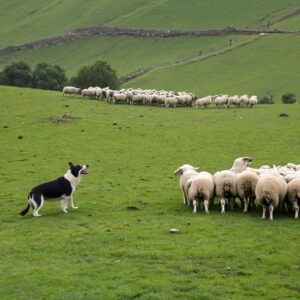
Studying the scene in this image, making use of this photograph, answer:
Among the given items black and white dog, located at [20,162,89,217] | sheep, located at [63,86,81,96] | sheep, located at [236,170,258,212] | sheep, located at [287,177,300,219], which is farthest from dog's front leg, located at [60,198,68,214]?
sheep, located at [63,86,81,96]

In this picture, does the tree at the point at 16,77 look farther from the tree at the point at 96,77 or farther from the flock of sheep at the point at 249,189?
the flock of sheep at the point at 249,189

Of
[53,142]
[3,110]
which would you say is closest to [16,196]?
[53,142]

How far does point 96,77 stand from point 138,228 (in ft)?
181

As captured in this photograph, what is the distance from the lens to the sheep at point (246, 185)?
19281 mm

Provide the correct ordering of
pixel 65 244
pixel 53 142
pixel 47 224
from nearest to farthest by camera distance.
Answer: pixel 65 244 → pixel 47 224 → pixel 53 142

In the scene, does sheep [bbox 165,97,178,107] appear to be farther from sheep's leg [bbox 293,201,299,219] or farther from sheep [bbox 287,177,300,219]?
sheep's leg [bbox 293,201,299,219]

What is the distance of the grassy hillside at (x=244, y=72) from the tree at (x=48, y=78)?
21.1m

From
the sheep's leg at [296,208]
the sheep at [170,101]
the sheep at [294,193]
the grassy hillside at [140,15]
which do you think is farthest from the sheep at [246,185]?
the grassy hillside at [140,15]

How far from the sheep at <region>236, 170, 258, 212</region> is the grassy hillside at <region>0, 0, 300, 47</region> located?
122886 mm

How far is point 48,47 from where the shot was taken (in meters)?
141

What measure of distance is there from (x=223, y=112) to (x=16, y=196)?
90.1 ft

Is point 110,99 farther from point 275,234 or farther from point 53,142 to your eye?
point 275,234

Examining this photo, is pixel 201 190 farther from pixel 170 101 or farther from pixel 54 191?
pixel 170 101

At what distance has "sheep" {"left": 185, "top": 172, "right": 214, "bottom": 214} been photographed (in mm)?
19328
